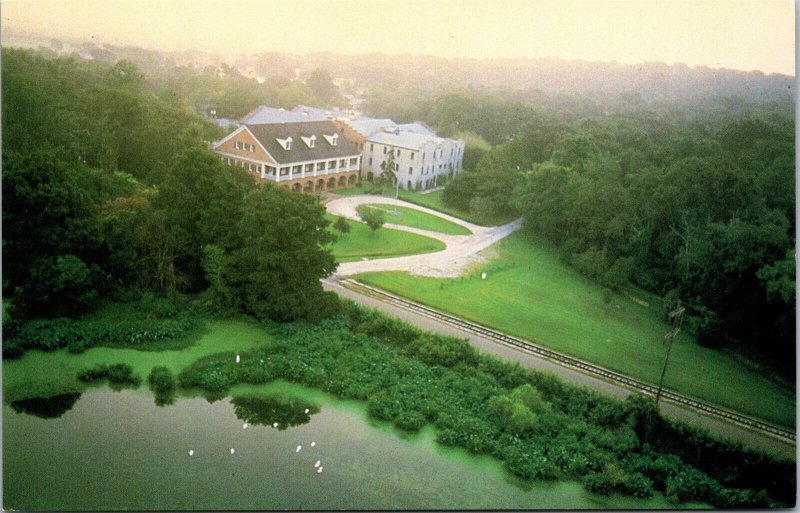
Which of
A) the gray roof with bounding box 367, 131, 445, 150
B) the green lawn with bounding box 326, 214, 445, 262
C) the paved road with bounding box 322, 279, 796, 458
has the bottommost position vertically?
the paved road with bounding box 322, 279, 796, 458

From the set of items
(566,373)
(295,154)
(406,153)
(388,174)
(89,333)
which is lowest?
(89,333)

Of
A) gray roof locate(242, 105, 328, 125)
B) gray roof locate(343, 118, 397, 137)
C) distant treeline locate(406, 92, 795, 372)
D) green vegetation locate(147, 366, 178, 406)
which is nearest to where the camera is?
green vegetation locate(147, 366, 178, 406)

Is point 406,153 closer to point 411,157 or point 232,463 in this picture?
point 411,157

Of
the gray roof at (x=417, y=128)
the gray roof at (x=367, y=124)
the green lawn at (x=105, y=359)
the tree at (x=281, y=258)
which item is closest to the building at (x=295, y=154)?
the gray roof at (x=367, y=124)

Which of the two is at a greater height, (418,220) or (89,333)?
(418,220)

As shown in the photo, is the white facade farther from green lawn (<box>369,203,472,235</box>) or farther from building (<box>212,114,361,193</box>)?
green lawn (<box>369,203,472,235</box>)

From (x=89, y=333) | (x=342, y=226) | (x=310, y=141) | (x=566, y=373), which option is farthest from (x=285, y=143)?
(x=566, y=373)

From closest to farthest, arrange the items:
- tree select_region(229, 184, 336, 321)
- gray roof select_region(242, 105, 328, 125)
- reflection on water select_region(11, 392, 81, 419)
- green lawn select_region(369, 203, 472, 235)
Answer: reflection on water select_region(11, 392, 81, 419), tree select_region(229, 184, 336, 321), green lawn select_region(369, 203, 472, 235), gray roof select_region(242, 105, 328, 125)

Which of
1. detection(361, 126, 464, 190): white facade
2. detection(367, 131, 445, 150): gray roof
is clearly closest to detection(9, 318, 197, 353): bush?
detection(361, 126, 464, 190): white facade
